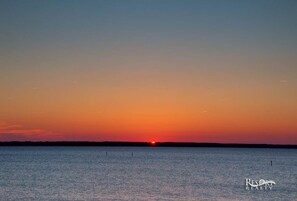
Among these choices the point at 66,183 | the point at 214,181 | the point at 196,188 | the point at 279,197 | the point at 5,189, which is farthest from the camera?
the point at 214,181

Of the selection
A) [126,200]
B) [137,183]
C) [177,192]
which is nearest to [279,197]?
[177,192]

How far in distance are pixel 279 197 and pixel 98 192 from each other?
26.9m

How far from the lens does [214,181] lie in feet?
353

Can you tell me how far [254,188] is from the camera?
91188mm

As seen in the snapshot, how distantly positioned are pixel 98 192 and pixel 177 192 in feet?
39.6

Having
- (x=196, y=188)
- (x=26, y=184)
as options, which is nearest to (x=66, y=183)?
(x=26, y=184)

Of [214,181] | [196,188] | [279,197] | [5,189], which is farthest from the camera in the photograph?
[214,181]

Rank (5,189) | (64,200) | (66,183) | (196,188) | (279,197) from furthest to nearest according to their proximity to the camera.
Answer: (66,183) < (196,188) < (5,189) < (279,197) < (64,200)

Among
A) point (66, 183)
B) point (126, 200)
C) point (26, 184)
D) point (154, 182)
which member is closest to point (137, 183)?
point (154, 182)

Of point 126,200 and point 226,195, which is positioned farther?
point 226,195

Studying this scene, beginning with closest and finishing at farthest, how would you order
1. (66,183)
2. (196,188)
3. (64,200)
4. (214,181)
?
1. (64,200)
2. (196,188)
3. (66,183)
4. (214,181)

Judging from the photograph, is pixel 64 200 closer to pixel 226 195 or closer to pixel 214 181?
pixel 226 195

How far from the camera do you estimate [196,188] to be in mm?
91938

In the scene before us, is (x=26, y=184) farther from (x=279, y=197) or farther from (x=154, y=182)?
(x=279, y=197)
